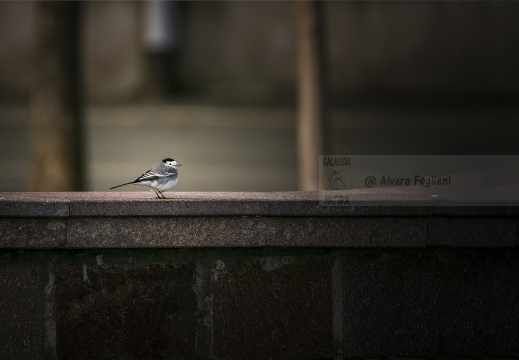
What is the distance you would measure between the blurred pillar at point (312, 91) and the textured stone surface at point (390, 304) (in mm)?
5521

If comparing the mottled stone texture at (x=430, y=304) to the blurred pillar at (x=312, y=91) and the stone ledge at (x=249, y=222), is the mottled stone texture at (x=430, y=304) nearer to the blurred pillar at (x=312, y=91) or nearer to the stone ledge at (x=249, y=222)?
the stone ledge at (x=249, y=222)

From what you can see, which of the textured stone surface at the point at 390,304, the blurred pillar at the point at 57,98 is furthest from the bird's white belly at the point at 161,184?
the blurred pillar at the point at 57,98

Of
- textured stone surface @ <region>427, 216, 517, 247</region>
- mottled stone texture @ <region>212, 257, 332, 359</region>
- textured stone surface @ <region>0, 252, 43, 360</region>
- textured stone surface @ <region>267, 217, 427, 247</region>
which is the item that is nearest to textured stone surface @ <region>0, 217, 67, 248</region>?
textured stone surface @ <region>0, 252, 43, 360</region>

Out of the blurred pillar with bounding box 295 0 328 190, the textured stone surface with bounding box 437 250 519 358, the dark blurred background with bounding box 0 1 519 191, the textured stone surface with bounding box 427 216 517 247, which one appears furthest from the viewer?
the dark blurred background with bounding box 0 1 519 191

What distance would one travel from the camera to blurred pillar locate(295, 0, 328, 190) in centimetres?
1012

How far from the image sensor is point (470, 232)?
4457mm

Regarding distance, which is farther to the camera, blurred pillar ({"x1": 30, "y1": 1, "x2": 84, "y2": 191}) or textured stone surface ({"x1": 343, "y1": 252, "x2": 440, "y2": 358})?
blurred pillar ({"x1": 30, "y1": 1, "x2": 84, "y2": 191})

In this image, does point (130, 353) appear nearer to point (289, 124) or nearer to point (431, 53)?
point (289, 124)

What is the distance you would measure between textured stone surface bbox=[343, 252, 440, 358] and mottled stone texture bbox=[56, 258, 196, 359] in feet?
2.53

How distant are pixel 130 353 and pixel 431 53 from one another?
21690 mm

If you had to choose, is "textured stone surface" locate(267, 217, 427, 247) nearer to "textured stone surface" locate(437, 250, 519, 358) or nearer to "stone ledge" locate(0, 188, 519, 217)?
"stone ledge" locate(0, 188, 519, 217)

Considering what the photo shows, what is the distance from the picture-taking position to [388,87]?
81.6ft

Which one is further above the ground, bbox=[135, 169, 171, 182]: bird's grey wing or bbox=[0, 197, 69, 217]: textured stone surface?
bbox=[135, 169, 171, 182]: bird's grey wing

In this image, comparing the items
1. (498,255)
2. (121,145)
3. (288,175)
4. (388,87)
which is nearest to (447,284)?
(498,255)
